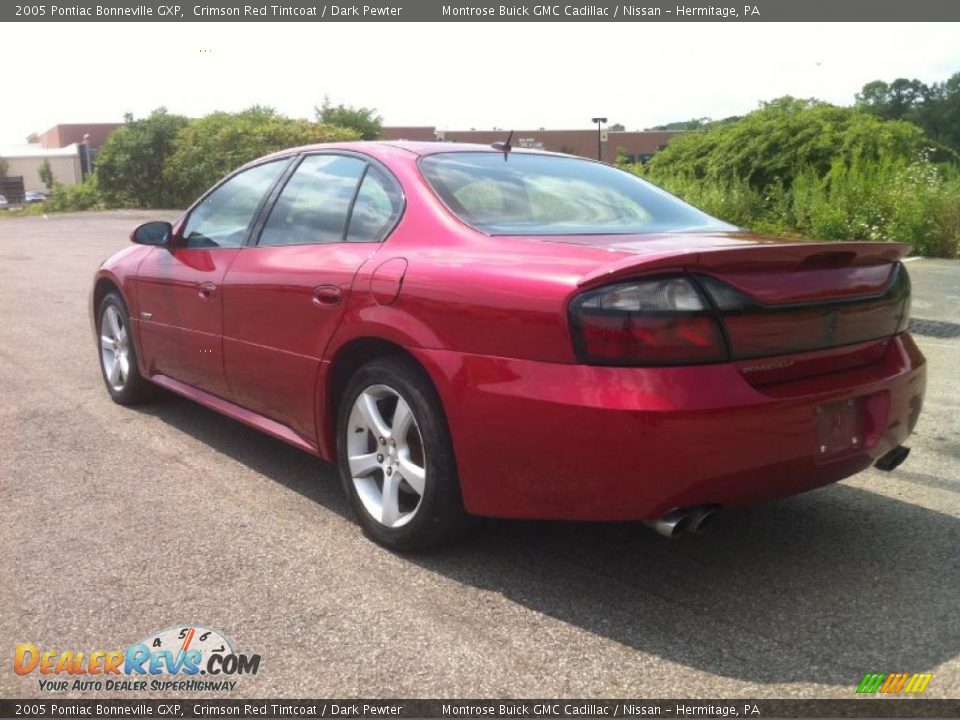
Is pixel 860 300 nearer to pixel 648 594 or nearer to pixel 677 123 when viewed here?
pixel 648 594

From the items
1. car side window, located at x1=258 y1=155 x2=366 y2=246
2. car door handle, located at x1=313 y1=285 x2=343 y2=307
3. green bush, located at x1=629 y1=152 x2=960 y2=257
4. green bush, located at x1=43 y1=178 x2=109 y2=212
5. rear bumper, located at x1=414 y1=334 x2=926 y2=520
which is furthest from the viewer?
green bush, located at x1=43 y1=178 x2=109 y2=212

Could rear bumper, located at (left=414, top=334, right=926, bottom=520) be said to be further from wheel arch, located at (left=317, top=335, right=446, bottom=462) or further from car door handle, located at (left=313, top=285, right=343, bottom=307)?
car door handle, located at (left=313, top=285, right=343, bottom=307)

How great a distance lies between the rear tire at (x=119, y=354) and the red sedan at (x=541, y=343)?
1373 millimetres

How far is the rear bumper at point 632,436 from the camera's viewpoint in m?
2.94

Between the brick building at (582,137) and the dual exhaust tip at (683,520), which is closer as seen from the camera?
the dual exhaust tip at (683,520)

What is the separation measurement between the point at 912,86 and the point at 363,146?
65.6 metres

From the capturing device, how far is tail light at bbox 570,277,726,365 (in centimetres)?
297

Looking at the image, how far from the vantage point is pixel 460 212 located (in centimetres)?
380

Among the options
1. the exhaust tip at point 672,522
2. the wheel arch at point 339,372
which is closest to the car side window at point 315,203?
the wheel arch at point 339,372

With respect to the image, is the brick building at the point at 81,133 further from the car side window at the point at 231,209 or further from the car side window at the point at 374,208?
the car side window at the point at 374,208

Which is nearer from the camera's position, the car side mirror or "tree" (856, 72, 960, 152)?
the car side mirror

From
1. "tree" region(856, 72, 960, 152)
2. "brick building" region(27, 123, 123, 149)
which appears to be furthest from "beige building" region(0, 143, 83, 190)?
"tree" region(856, 72, 960, 152)

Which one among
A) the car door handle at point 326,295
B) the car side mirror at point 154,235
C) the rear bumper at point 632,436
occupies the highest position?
the car side mirror at point 154,235

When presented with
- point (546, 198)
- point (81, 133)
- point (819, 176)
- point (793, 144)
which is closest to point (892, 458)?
point (546, 198)
